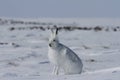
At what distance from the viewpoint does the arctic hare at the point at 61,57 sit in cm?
714

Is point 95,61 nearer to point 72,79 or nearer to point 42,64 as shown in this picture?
point 42,64

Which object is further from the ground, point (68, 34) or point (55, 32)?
point (55, 32)

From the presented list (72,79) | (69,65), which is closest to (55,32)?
(69,65)

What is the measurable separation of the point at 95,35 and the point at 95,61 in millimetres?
9899

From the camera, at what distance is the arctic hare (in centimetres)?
714

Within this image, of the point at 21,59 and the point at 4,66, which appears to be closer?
the point at 4,66

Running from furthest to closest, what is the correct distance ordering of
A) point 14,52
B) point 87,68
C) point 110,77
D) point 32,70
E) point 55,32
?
A: point 14,52
point 87,68
point 32,70
point 55,32
point 110,77

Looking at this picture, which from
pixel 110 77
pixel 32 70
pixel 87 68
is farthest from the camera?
pixel 87 68

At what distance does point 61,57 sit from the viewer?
23.8 feet

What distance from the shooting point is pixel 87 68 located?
30.5 ft

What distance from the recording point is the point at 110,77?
6.09 m

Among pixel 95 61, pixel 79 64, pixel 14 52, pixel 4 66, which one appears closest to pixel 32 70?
pixel 4 66

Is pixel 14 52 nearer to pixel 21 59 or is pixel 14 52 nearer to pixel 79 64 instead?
pixel 21 59

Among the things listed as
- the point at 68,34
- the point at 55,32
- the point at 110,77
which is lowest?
the point at 68,34
